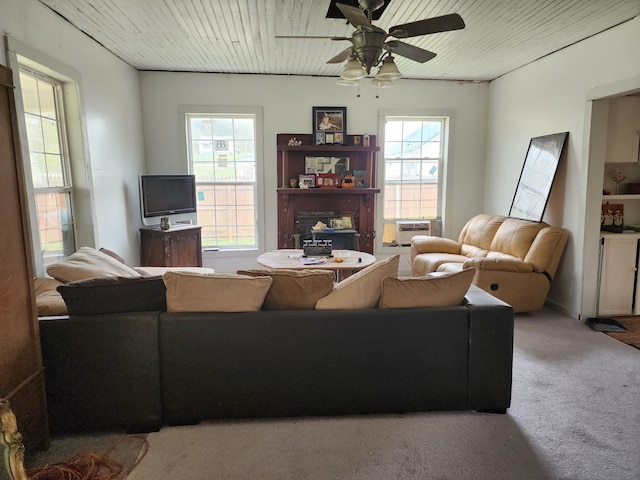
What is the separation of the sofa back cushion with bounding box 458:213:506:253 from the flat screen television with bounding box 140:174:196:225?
3.48 meters

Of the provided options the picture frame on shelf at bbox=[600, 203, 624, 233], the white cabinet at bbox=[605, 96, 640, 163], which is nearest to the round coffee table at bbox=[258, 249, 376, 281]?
the picture frame on shelf at bbox=[600, 203, 624, 233]

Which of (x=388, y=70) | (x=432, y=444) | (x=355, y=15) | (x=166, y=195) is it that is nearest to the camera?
(x=432, y=444)

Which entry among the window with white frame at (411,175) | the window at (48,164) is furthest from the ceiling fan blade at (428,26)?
the window with white frame at (411,175)

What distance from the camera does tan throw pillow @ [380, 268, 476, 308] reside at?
7.28ft

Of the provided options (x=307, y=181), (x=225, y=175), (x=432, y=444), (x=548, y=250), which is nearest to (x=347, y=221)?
(x=307, y=181)

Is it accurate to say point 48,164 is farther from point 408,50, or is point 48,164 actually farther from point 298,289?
point 408,50

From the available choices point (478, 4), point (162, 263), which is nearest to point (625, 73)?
point (478, 4)

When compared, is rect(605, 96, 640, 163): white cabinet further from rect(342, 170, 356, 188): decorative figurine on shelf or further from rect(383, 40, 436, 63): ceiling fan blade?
rect(342, 170, 356, 188): decorative figurine on shelf

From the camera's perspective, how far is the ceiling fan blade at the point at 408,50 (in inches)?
112

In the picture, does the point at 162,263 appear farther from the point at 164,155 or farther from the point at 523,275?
the point at 523,275

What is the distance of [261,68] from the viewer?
5055mm

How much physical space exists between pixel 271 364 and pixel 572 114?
3.82 metres

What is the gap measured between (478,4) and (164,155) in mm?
4014

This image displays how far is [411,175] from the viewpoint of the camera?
588cm
